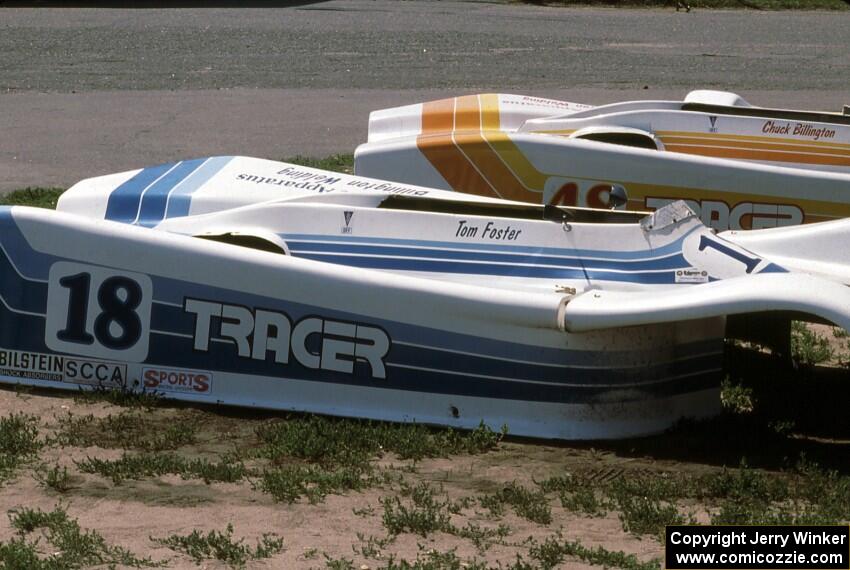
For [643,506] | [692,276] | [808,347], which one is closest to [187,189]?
[692,276]

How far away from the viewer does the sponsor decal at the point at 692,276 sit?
18.5 ft

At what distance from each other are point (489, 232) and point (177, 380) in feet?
5.34

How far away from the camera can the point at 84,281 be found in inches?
229

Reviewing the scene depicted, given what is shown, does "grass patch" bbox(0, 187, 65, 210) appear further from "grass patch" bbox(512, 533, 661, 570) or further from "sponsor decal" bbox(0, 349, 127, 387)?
"grass patch" bbox(512, 533, 661, 570)

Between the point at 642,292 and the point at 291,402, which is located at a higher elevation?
the point at 642,292

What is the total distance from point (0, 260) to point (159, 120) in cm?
756

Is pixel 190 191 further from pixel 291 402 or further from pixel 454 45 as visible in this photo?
pixel 454 45

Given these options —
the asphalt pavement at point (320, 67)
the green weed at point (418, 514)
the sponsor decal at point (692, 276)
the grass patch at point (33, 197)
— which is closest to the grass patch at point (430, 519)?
the green weed at point (418, 514)

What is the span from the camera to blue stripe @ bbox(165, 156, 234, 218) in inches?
259

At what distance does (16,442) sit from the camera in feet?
17.0

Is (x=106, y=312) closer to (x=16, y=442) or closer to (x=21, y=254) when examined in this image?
(x=21, y=254)

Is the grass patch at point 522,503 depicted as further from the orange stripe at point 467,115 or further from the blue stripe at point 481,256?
the orange stripe at point 467,115

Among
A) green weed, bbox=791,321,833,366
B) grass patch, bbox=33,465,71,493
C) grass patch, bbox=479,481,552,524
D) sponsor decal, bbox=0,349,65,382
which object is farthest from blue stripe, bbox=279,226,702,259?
grass patch, bbox=33,465,71,493

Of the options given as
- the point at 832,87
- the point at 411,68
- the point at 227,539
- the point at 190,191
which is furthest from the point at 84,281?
the point at 832,87
